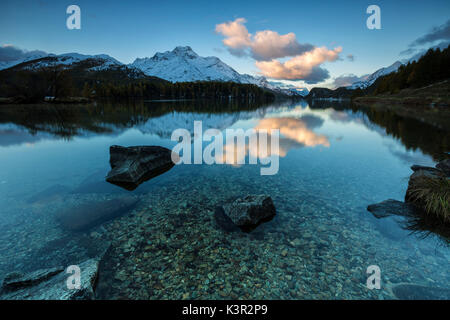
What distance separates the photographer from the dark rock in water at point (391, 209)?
10.2m

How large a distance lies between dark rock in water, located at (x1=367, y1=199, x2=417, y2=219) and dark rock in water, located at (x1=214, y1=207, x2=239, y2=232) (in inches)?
306

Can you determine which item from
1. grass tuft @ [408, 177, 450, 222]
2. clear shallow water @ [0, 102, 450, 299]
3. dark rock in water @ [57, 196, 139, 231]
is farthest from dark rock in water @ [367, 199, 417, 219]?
dark rock in water @ [57, 196, 139, 231]

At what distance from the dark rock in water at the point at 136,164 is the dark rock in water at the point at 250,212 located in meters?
8.17

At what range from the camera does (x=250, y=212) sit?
31.2 ft

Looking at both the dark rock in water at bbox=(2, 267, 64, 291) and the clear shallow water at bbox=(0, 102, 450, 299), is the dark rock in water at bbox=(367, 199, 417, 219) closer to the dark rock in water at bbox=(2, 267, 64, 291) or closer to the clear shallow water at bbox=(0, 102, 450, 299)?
the clear shallow water at bbox=(0, 102, 450, 299)

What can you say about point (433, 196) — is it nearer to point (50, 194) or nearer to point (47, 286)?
point (47, 286)

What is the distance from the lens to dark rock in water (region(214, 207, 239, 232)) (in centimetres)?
935

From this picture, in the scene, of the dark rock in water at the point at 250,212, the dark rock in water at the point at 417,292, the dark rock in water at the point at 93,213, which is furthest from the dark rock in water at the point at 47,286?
the dark rock in water at the point at 417,292

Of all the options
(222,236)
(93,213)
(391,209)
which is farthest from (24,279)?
(391,209)

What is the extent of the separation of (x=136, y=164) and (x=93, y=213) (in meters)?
5.88

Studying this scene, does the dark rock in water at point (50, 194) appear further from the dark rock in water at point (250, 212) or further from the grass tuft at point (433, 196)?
the grass tuft at point (433, 196)
